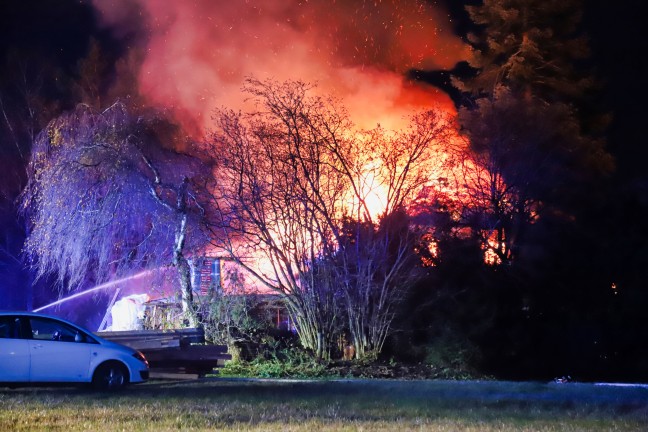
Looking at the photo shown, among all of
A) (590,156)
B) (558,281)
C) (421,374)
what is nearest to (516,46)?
(590,156)

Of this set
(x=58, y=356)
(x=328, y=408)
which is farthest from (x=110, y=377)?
(x=328, y=408)

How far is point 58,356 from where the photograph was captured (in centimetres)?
1292

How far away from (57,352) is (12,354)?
2.22 feet

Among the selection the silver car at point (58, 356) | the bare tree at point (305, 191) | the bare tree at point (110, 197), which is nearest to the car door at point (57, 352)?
the silver car at point (58, 356)

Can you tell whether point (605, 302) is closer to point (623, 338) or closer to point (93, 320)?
point (623, 338)

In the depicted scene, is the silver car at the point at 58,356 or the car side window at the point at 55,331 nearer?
the silver car at the point at 58,356

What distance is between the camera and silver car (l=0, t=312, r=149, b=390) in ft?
41.5

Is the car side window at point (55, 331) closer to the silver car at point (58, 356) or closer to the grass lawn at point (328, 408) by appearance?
the silver car at point (58, 356)

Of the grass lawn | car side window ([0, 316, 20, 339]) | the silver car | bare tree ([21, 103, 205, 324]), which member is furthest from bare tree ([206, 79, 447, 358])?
car side window ([0, 316, 20, 339])

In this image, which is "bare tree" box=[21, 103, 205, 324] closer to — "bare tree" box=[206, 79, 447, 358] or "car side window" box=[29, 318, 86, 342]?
"bare tree" box=[206, 79, 447, 358]

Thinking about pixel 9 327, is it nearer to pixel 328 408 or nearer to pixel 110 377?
pixel 110 377

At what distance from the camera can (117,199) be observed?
19047mm

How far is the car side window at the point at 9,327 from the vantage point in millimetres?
12760

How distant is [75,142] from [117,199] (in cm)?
166
